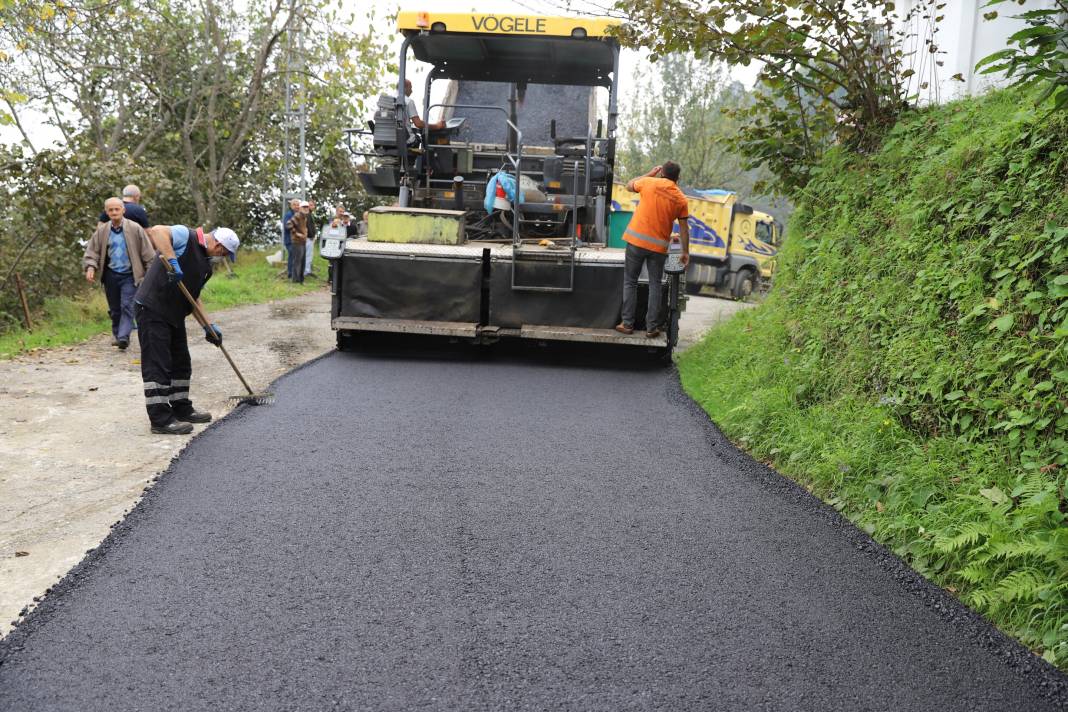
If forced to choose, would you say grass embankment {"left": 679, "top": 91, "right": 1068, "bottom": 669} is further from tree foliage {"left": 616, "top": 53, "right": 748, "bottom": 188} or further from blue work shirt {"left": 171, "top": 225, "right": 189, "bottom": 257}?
tree foliage {"left": 616, "top": 53, "right": 748, "bottom": 188}

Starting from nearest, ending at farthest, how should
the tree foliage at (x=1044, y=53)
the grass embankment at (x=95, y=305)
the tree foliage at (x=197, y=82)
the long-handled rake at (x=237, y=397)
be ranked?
the tree foliage at (x=1044, y=53)
the long-handled rake at (x=237, y=397)
the grass embankment at (x=95, y=305)
the tree foliage at (x=197, y=82)

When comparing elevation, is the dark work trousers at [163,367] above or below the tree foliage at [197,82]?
Result: below

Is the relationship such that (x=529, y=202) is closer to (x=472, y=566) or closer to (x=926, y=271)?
(x=926, y=271)

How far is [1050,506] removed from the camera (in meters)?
3.88

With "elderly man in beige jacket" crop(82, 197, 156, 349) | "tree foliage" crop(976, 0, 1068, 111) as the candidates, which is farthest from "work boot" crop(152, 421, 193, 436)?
"tree foliage" crop(976, 0, 1068, 111)

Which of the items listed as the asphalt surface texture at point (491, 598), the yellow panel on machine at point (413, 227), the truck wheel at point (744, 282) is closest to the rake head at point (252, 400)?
the asphalt surface texture at point (491, 598)

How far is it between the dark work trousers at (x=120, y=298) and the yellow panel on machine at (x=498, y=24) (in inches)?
150

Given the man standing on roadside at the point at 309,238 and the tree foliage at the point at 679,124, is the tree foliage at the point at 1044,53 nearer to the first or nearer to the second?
the man standing on roadside at the point at 309,238

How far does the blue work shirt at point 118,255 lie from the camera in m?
9.56

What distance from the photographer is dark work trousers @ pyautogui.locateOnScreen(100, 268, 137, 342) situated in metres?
9.70

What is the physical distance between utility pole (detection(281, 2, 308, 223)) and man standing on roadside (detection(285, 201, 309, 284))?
2.22m

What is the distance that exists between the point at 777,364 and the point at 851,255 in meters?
0.99

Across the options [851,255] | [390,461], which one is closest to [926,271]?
[851,255]

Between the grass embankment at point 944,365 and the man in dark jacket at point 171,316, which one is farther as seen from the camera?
the man in dark jacket at point 171,316
